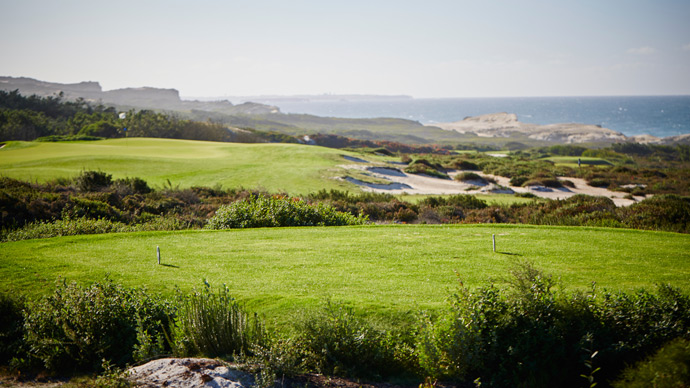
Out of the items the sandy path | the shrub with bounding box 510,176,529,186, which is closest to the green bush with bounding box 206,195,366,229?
the sandy path

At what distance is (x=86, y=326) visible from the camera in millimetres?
6344

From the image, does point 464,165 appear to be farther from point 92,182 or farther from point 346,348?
point 346,348

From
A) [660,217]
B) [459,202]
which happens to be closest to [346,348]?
[660,217]

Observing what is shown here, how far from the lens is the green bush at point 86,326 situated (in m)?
6.18

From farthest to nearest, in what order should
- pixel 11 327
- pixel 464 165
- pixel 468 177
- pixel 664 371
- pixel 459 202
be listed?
pixel 464 165
pixel 468 177
pixel 459 202
pixel 11 327
pixel 664 371

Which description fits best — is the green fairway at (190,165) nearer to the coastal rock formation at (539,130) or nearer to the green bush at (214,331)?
the green bush at (214,331)

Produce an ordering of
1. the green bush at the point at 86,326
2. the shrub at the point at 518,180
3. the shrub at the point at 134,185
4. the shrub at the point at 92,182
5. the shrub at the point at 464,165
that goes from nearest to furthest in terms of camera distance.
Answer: the green bush at the point at 86,326 < the shrub at the point at 92,182 < the shrub at the point at 134,185 < the shrub at the point at 518,180 < the shrub at the point at 464,165

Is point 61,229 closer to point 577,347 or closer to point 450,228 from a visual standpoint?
point 450,228

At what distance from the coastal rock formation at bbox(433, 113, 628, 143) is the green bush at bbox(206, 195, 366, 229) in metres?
100

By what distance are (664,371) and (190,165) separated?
93.4 feet

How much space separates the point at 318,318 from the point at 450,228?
25.2 feet

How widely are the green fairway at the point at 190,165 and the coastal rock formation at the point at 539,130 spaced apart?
88.9 metres

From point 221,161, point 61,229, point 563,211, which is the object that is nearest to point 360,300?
point 61,229

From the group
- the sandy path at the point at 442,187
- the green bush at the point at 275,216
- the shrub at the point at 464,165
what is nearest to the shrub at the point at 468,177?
the sandy path at the point at 442,187
